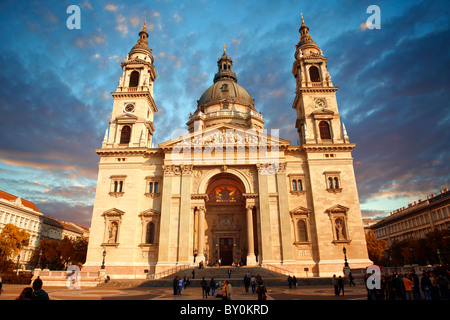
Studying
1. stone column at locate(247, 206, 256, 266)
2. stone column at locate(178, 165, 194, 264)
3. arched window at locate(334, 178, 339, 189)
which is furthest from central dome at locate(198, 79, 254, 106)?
stone column at locate(247, 206, 256, 266)

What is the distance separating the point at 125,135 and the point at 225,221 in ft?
60.2

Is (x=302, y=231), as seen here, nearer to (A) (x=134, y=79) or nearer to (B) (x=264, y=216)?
(B) (x=264, y=216)

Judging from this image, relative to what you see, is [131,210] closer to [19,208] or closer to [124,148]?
→ [124,148]

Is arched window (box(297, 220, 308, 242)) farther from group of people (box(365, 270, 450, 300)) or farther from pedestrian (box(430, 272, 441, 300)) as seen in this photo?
pedestrian (box(430, 272, 441, 300))

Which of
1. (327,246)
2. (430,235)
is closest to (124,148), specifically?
(327,246)

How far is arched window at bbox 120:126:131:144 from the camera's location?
40.5 m

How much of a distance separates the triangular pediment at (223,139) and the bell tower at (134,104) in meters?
5.64

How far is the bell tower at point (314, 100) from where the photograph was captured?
1572 inches

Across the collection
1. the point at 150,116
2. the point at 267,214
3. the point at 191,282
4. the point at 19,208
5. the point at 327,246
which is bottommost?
the point at 191,282

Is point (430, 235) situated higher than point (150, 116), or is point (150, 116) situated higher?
point (150, 116)

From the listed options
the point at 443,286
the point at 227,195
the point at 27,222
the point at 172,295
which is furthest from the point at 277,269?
the point at 27,222

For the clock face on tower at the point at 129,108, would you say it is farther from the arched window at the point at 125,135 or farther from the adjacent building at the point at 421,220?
the adjacent building at the point at 421,220
